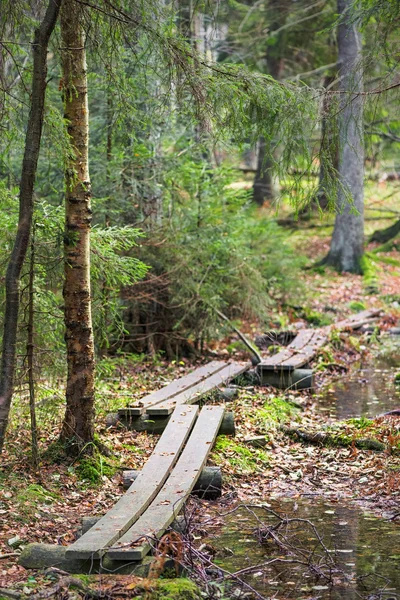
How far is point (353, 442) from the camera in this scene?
8273 mm

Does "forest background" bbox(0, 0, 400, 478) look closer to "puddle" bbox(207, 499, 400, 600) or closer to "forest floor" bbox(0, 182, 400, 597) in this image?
"forest floor" bbox(0, 182, 400, 597)

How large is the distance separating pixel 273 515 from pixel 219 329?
6.63m

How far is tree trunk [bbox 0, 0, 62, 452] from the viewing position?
5992 millimetres

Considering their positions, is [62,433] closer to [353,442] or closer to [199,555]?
[199,555]

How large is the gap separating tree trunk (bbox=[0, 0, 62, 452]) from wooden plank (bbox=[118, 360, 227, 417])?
8.36 ft

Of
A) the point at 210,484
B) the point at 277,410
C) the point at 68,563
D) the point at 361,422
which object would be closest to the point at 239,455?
the point at 210,484

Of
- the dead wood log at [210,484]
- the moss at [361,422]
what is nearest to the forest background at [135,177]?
the dead wood log at [210,484]

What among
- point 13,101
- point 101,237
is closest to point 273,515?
point 101,237

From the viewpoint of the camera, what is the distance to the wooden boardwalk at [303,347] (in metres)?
11.6

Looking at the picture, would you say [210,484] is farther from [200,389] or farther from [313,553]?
[200,389]

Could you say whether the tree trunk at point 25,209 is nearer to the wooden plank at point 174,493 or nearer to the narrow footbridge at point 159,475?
the narrow footbridge at point 159,475

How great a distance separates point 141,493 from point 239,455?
2.27 metres

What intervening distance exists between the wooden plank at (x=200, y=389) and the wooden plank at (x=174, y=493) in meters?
0.43

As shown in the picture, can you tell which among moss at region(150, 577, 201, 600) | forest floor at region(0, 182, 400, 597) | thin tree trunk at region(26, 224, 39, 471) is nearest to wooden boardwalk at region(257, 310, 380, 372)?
forest floor at region(0, 182, 400, 597)
